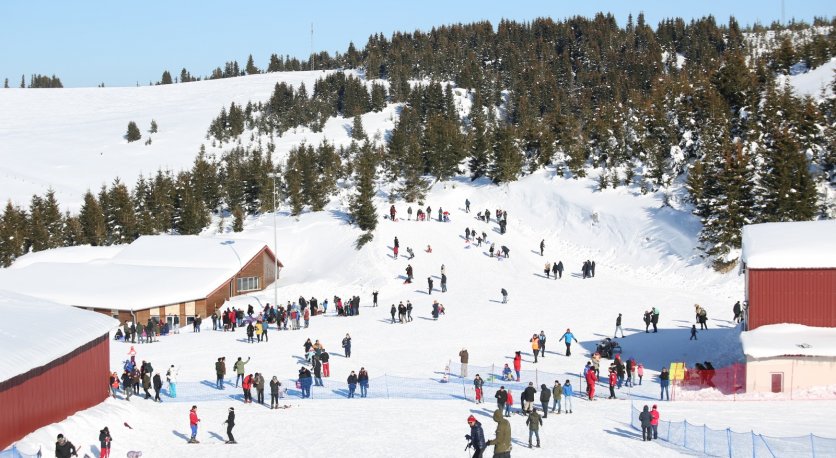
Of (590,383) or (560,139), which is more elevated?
(560,139)

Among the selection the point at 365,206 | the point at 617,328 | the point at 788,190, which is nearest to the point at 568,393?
the point at 617,328

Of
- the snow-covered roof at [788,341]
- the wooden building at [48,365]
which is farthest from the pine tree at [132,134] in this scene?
the snow-covered roof at [788,341]

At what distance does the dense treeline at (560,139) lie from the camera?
45.7 meters

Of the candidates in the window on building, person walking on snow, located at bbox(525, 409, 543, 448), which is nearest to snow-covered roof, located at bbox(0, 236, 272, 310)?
the window on building

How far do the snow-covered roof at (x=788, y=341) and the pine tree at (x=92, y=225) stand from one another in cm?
4747

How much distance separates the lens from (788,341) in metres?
25.5

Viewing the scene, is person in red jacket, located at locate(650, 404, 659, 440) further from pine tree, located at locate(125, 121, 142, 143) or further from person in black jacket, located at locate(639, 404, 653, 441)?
pine tree, located at locate(125, 121, 142, 143)

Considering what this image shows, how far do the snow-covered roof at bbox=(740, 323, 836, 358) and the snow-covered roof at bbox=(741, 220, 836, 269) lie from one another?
198 cm

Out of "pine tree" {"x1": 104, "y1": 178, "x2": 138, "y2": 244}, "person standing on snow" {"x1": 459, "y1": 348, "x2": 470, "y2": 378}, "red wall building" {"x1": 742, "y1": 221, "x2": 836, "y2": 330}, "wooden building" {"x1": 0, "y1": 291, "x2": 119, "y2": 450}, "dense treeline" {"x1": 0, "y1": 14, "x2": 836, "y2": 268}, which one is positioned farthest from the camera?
"pine tree" {"x1": 104, "y1": 178, "x2": 138, "y2": 244}

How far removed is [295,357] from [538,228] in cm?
2595

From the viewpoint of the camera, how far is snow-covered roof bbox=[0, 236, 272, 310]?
42094 millimetres

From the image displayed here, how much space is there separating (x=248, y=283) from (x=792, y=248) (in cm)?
3003

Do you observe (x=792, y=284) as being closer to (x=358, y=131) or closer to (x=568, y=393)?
(x=568, y=393)

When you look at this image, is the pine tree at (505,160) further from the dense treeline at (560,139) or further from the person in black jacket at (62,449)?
the person in black jacket at (62,449)
